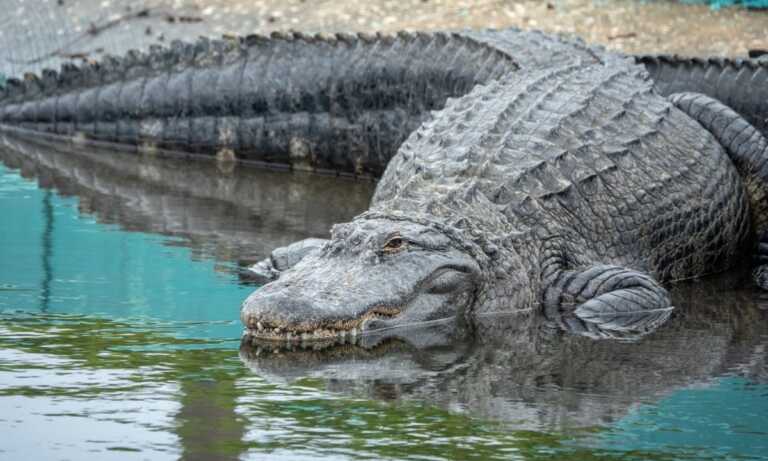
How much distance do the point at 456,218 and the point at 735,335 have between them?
111 centimetres

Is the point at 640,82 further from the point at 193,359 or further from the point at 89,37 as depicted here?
the point at 89,37

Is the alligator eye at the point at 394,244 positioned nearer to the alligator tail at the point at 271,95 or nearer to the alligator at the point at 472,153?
the alligator at the point at 472,153

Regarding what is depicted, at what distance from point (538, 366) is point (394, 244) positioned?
2.59 ft

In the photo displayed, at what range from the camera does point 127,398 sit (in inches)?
160

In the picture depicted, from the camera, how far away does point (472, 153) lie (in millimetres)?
5812

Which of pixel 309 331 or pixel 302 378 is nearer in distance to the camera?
pixel 302 378

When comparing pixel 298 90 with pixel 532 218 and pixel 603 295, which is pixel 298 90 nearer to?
pixel 532 218

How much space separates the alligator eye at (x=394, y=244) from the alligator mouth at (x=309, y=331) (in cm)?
27

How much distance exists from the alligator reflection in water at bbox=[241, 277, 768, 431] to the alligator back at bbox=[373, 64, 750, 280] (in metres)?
0.50

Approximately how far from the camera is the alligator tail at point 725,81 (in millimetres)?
7590

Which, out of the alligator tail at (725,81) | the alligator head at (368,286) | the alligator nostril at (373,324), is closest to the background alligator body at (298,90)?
the alligator tail at (725,81)

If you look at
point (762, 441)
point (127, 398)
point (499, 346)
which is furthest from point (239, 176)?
point (762, 441)

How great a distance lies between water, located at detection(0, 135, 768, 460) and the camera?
3.73 metres

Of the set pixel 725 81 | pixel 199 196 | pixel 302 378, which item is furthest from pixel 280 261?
pixel 725 81
